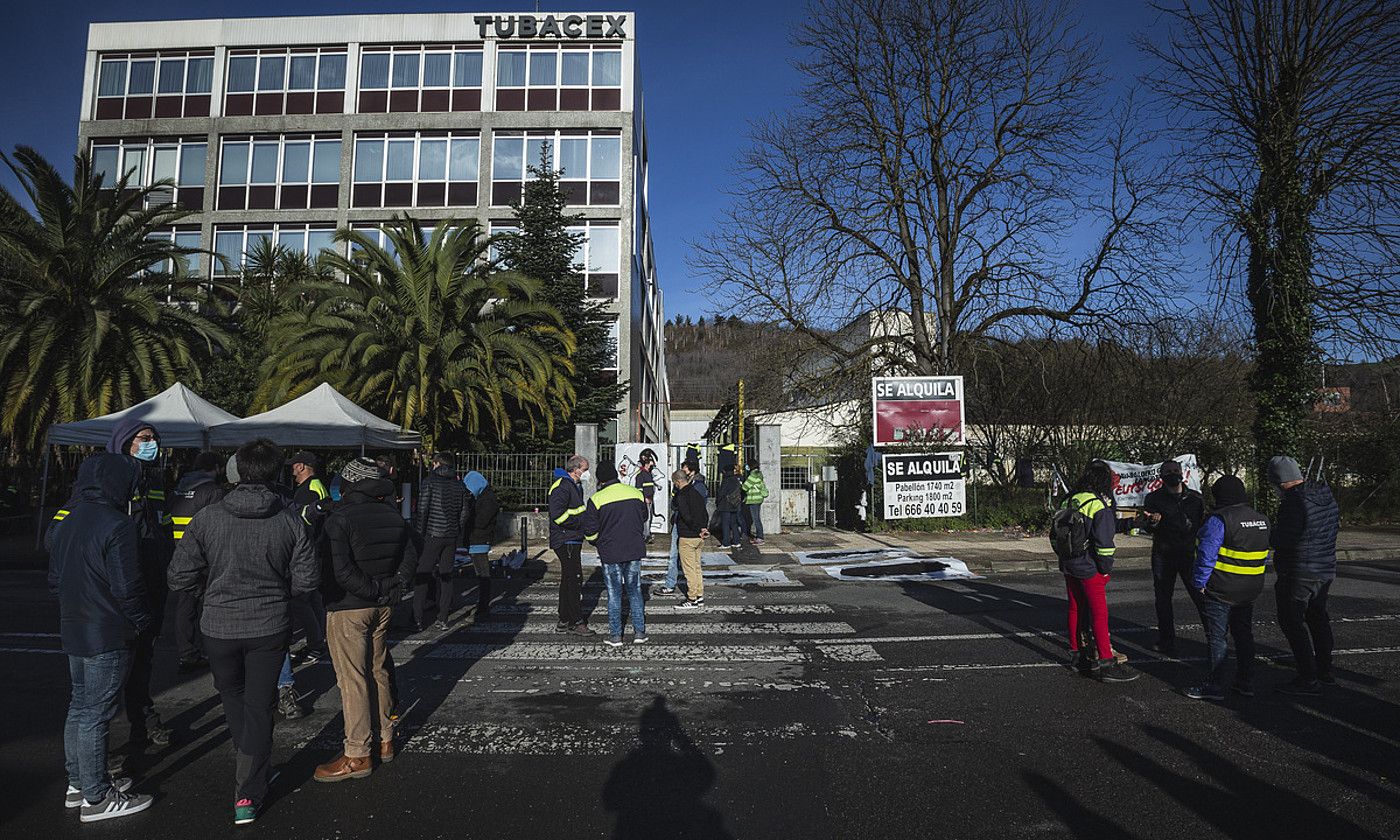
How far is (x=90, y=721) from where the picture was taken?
4.05m

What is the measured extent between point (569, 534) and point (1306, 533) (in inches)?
257

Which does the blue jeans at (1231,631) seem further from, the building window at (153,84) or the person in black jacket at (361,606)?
the building window at (153,84)

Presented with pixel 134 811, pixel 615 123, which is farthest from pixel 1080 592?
pixel 615 123

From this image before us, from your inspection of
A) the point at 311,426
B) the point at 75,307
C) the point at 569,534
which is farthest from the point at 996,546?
the point at 75,307

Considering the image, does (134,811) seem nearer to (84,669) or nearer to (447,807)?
(84,669)

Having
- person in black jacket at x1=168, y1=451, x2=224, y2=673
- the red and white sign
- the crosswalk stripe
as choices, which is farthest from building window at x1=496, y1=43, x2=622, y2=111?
person in black jacket at x1=168, y1=451, x2=224, y2=673

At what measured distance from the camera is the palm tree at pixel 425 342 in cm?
1897

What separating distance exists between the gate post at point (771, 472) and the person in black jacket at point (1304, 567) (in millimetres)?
12484

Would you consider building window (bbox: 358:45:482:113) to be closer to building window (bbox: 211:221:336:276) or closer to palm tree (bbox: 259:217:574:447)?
building window (bbox: 211:221:336:276)

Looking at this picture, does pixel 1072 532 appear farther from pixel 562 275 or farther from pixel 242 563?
pixel 562 275

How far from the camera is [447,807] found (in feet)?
13.4

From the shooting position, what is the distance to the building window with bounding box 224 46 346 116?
31.5 metres

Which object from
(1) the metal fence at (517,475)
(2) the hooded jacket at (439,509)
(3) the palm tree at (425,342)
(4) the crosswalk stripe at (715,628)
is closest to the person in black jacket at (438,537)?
(2) the hooded jacket at (439,509)

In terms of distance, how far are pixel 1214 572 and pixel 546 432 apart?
58.4 feet
